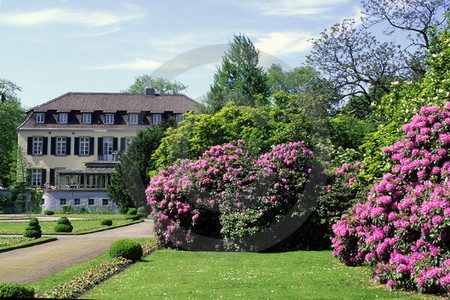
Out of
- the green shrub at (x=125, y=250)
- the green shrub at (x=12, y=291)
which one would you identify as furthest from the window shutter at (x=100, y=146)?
the green shrub at (x=12, y=291)

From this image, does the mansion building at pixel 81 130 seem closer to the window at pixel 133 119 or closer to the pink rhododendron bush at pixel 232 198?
the window at pixel 133 119

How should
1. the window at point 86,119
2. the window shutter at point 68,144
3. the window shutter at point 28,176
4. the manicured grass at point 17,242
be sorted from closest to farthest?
the manicured grass at point 17,242
the window shutter at point 28,176
the window shutter at point 68,144
the window at point 86,119

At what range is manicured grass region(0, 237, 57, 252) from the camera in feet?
69.8

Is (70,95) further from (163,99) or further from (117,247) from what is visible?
(117,247)

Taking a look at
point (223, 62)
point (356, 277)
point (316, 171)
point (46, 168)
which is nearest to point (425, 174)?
point (356, 277)

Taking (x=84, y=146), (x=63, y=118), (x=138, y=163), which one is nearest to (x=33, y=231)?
(x=138, y=163)

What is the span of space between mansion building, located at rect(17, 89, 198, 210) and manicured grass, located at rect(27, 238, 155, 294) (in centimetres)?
3688

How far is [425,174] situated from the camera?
11.4 metres

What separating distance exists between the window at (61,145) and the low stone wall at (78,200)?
7550mm

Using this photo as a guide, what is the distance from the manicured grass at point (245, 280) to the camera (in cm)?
1096

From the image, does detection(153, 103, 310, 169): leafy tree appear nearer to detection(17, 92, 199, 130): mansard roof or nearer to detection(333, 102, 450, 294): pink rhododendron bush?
detection(333, 102, 450, 294): pink rhododendron bush

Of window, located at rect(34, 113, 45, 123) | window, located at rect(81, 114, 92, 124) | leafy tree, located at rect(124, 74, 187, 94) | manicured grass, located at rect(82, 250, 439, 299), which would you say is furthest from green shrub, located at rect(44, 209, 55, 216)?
leafy tree, located at rect(124, 74, 187, 94)

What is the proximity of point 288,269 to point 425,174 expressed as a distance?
4.85 meters

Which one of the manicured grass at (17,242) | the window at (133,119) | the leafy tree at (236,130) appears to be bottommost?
the manicured grass at (17,242)
